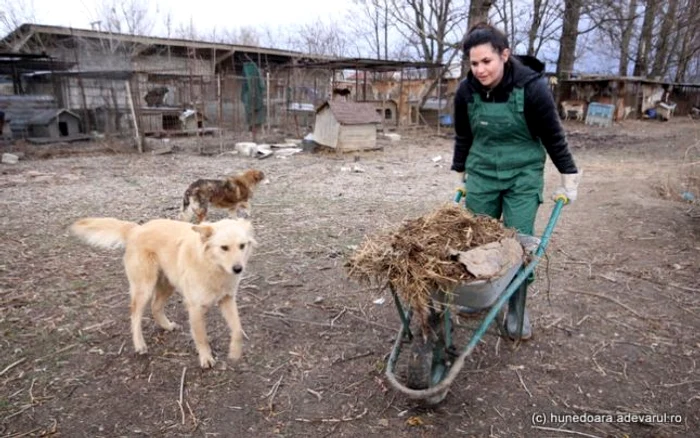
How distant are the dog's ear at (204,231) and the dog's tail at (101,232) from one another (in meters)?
0.81

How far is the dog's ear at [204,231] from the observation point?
2.95 meters

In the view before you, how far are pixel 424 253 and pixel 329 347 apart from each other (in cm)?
153

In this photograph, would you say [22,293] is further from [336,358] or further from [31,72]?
[31,72]

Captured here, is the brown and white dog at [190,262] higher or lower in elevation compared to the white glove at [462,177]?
lower

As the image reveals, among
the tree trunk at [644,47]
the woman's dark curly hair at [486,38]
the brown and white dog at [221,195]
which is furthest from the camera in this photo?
the tree trunk at [644,47]

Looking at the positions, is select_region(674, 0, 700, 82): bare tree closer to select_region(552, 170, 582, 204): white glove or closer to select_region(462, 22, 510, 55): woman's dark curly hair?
select_region(552, 170, 582, 204): white glove

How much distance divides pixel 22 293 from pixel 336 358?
10.4 ft

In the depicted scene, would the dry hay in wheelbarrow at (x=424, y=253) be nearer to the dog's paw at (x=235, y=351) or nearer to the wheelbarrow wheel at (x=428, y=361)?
the wheelbarrow wheel at (x=428, y=361)

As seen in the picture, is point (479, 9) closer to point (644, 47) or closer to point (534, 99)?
point (534, 99)

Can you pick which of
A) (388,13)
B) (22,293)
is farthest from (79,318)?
(388,13)

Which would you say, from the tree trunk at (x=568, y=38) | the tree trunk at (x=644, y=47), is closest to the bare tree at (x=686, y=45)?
the tree trunk at (x=644, y=47)

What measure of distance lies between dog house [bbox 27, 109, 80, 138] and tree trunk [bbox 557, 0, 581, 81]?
2471cm

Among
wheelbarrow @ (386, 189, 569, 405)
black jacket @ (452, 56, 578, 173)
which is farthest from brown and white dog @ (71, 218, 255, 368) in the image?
black jacket @ (452, 56, 578, 173)

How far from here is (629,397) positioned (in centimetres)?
295
